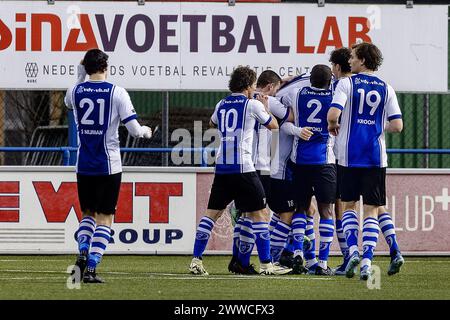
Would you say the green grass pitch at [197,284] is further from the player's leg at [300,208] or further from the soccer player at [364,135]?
the soccer player at [364,135]

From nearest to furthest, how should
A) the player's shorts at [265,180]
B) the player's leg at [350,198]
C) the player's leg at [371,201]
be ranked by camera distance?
the player's leg at [371,201]
the player's leg at [350,198]
the player's shorts at [265,180]

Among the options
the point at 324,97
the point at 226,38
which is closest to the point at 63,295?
the point at 324,97

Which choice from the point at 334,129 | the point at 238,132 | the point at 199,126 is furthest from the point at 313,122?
the point at 199,126

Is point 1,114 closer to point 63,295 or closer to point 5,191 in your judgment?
point 5,191

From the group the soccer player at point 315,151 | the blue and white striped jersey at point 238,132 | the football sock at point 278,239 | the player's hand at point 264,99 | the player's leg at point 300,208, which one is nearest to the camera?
the blue and white striped jersey at point 238,132

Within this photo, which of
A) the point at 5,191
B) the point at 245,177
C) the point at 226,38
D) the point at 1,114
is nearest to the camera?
the point at 245,177

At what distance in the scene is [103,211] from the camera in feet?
36.9

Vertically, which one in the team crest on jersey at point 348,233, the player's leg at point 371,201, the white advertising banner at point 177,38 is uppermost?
the white advertising banner at point 177,38

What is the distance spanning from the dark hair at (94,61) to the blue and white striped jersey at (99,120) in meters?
0.12

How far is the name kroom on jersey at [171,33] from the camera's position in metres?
16.8

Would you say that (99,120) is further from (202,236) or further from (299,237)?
(299,237)

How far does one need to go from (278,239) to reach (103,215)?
8.40 feet

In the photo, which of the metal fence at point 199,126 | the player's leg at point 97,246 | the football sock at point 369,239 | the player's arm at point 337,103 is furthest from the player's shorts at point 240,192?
the metal fence at point 199,126
